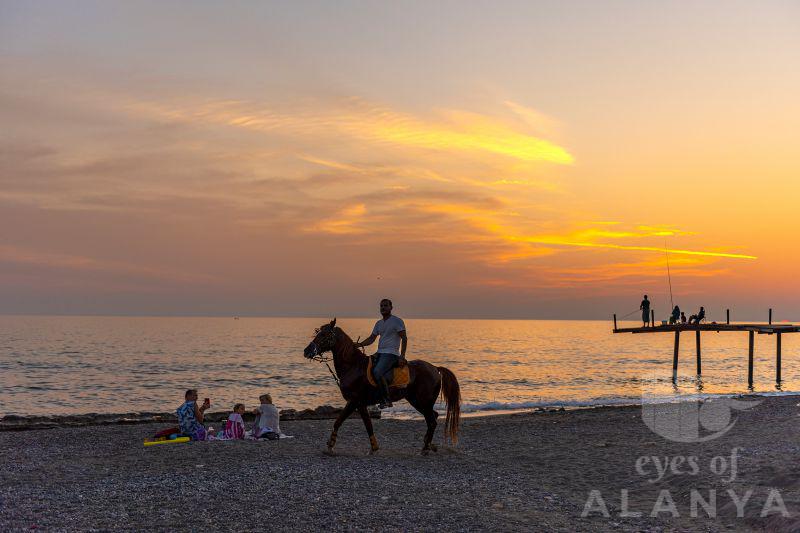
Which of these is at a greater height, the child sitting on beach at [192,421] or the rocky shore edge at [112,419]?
the child sitting on beach at [192,421]

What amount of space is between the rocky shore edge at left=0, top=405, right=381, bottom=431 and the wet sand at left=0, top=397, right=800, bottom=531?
267 inches

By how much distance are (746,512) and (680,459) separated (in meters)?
4.24

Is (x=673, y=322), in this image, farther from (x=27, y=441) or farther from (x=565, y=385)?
(x=27, y=441)

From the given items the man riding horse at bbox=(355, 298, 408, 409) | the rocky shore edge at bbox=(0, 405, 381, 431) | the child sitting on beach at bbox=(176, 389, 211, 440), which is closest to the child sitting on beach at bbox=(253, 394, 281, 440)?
the child sitting on beach at bbox=(176, 389, 211, 440)

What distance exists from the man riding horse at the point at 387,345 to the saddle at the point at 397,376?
79 millimetres

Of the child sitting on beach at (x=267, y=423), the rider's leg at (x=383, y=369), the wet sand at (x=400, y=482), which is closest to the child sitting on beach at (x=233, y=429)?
the child sitting on beach at (x=267, y=423)

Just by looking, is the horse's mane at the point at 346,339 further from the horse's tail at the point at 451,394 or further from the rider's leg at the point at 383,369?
the horse's tail at the point at 451,394

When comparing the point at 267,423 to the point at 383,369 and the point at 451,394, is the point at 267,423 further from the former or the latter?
the point at 451,394

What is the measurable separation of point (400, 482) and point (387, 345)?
3295 millimetres

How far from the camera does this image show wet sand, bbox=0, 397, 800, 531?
9.50 metres

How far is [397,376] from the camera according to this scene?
48.4ft

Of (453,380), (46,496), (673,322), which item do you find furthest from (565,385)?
(46,496)

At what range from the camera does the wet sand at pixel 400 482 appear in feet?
31.2

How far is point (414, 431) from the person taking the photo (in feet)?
72.4
